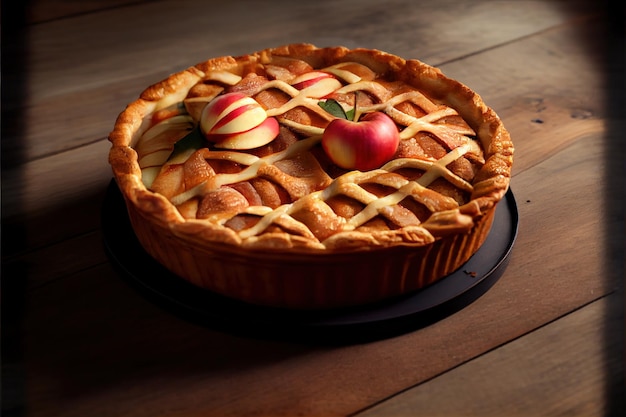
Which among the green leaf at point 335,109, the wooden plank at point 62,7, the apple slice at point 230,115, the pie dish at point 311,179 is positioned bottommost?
the wooden plank at point 62,7

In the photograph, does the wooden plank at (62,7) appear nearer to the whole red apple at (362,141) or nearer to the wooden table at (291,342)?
the wooden table at (291,342)

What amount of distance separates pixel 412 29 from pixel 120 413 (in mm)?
1818

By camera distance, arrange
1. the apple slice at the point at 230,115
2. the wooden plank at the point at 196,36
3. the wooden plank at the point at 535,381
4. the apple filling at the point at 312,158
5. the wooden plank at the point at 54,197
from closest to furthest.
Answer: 1. the wooden plank at the point at 535,381
2. the apple filling at the point at 312,158
3. the apple slice at the point at 230,115
4. the wooden plank at the point at 54,197
5. the wooden plank at the point at 196,36

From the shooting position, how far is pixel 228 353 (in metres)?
1.55

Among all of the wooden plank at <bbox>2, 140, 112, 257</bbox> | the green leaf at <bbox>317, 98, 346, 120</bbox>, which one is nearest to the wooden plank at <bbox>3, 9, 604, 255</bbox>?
the wooden plank at <bbox>2, 140, 112, 257</bbox>

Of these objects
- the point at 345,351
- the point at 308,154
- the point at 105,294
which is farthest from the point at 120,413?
the point at 308,154

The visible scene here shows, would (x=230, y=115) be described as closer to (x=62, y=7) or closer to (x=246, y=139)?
(x=246, y=139)

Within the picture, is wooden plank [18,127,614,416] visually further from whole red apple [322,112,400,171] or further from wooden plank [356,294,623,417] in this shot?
whole red apple [322,112,400,171]

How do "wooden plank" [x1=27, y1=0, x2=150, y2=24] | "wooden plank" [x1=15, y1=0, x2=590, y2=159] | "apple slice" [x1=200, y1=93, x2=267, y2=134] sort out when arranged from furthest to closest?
1. "wooden plank" [x1=27, y1=0, x2=150, y2=24]
2. "wooden plank" [x1=15, y1=0, x2=590, y2=159]
3. "apple slice" [x1=200, y1=93, x2=267, y2=134]

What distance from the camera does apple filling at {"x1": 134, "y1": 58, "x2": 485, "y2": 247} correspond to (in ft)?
5.14

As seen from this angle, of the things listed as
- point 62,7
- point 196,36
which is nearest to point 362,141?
point 196,36

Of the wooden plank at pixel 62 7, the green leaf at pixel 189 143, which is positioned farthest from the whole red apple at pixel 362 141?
the wooden plank at pixel 62 7

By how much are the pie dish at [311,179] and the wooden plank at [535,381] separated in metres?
0.21

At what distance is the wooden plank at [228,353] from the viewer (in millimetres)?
1472
